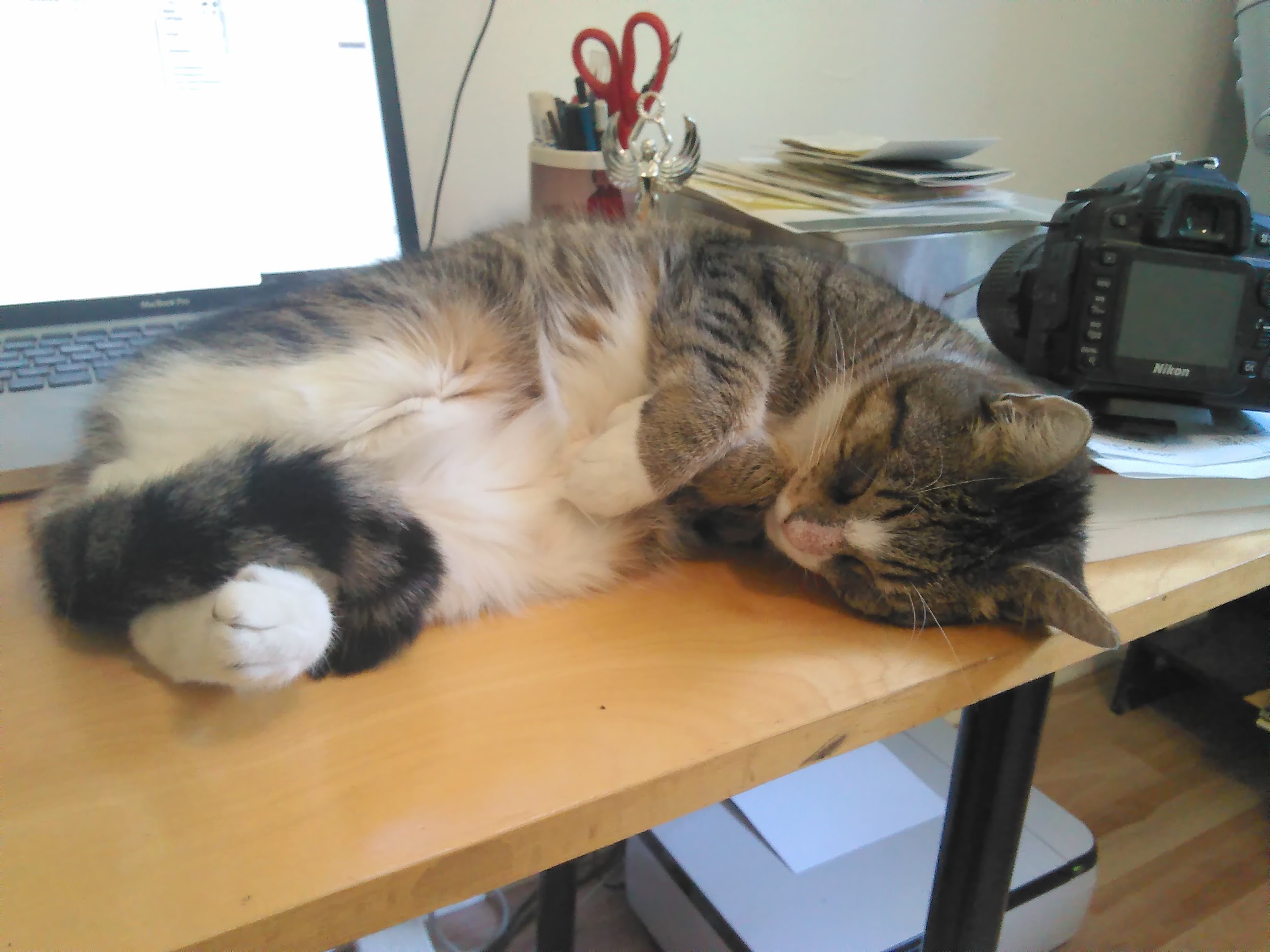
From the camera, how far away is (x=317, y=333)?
2.50ft

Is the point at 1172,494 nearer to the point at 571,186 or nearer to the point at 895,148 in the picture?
the point at 895,148

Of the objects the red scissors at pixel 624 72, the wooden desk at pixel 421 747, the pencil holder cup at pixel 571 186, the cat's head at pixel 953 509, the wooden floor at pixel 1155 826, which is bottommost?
the wooden floor at pixel 1155 826

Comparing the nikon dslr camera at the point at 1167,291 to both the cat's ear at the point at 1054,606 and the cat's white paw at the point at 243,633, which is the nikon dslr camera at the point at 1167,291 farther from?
the cat's white paw at the point at 243,633

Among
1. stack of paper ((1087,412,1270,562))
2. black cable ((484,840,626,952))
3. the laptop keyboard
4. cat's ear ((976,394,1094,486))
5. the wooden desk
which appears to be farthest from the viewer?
black cable ((484,840,626,952))

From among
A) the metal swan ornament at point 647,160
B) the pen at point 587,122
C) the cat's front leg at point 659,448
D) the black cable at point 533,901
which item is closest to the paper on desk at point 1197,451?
the cat's front leg at point 659,448

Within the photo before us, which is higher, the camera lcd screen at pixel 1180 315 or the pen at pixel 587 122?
the pen at pixel 587 122

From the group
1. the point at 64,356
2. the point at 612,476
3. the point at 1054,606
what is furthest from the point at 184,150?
the point at 1054,606

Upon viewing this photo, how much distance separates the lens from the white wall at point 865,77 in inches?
44.4

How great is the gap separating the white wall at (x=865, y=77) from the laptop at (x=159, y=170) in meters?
0.21

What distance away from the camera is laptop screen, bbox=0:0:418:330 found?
80 centimetres

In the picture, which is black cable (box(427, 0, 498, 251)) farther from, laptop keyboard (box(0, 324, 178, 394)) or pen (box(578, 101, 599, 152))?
laptop keyboard (box(0, 324, 178, 394))

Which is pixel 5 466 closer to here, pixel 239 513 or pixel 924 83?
pixel 239 513

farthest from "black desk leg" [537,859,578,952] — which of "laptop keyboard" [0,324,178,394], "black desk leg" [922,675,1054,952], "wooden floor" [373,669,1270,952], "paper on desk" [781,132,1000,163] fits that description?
"paper on desk" [781,132,1000,163]

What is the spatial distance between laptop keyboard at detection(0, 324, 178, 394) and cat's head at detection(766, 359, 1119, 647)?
0.75 metres
